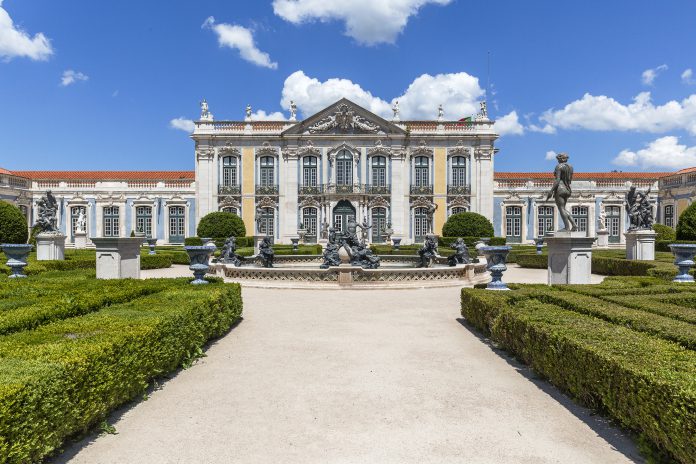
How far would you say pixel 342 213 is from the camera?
32844 millimetres

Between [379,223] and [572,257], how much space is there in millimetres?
24202

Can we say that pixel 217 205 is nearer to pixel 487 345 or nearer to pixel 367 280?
pixel 367 280

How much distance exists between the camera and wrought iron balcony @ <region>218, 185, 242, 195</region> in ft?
108

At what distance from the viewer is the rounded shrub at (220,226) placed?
28.8 meters

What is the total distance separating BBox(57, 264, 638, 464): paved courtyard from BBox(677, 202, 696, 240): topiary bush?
17.2 metres

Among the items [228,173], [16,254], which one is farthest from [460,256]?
[228,173]

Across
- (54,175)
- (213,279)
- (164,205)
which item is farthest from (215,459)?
(54,175)

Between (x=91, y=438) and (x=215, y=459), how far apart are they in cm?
107

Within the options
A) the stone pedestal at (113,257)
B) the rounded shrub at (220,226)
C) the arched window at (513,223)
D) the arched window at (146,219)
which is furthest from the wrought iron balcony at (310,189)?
the stone pedestal at (113,257)

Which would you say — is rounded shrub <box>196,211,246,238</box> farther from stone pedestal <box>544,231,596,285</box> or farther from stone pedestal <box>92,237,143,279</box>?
stone pedestal <box>544,231,596,285</box>

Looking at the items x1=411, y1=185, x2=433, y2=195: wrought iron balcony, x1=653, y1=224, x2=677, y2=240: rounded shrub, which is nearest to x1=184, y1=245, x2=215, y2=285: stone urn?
x1=653, y1=224, x2=677, y2=240: rounded shrub

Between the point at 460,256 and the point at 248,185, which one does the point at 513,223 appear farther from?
the point at 460,256

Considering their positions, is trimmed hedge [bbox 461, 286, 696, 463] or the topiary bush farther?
the topiary bush

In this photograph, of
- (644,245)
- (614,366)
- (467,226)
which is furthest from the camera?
(467,226)
